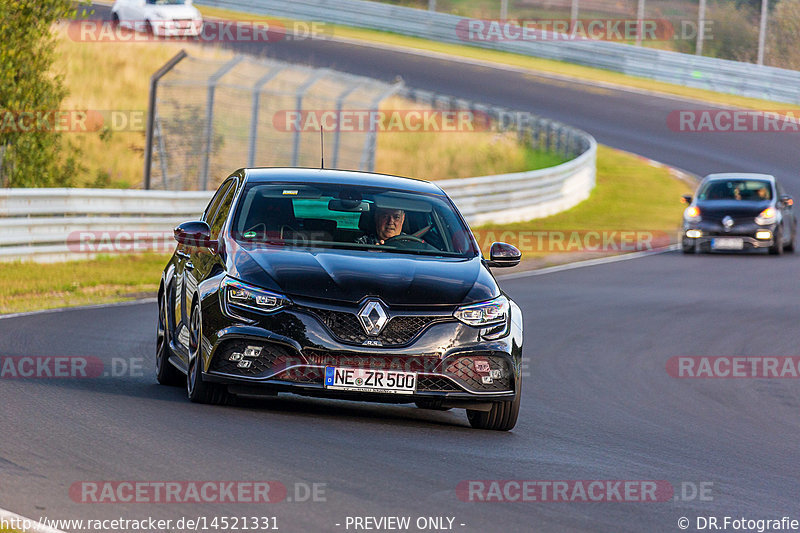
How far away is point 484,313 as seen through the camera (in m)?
8.48

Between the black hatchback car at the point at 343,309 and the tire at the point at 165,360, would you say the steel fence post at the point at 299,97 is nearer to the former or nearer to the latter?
the tire at the point at 165,360

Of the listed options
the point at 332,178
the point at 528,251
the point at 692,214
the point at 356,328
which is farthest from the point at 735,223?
the point at 356,328

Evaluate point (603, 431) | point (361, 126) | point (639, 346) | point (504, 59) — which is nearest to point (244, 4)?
point (504, 59)

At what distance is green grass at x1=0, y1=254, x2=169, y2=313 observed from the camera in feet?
52.7

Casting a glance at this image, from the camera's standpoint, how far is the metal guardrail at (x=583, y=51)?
46281mm

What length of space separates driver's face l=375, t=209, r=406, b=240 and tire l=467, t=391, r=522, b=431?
1319 millimetres

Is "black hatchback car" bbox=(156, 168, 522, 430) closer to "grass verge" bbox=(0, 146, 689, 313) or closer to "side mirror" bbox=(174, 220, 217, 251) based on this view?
"side mirror" bbox=(174, 220, 217, 251)

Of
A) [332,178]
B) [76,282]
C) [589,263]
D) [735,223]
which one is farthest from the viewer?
[735,223]

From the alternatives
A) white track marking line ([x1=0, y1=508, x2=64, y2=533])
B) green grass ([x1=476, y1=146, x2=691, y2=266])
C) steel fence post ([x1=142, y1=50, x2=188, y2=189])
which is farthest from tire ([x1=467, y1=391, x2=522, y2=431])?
green grass ([x1=476, y1=146, x2=691, y2=266])

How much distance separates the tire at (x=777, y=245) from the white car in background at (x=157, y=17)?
931 inches

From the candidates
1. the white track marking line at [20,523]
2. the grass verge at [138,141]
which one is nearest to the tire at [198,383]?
the white track marking line at [20,523]

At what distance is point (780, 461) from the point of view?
8.61m

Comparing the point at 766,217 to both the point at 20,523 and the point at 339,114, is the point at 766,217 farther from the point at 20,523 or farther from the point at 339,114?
the point at 20,523

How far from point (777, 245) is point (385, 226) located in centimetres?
1867
